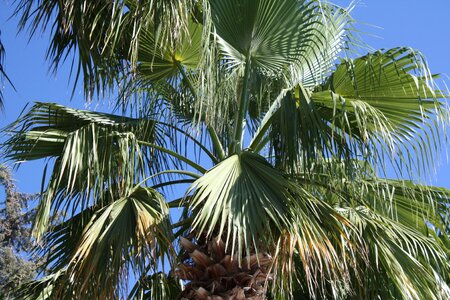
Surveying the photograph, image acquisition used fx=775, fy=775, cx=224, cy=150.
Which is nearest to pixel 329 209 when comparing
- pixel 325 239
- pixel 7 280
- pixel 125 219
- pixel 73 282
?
pixel 325 239

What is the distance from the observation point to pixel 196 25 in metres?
7.29

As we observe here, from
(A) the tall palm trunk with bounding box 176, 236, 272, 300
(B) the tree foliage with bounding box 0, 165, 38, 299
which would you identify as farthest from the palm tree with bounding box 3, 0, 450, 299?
(B) the tree foliage with bounding box 0, 165, 38, 299

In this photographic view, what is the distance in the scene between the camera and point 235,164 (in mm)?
5969

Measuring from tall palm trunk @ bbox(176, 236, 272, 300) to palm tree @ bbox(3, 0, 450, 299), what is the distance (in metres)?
0.01

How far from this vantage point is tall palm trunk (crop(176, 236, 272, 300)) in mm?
5625

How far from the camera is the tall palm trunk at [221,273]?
18.5 feet

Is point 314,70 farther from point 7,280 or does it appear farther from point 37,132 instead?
point 7,280

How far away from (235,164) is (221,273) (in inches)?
33.4

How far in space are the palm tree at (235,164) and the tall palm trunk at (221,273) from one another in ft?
0.03

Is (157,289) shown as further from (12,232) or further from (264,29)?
(12,232)

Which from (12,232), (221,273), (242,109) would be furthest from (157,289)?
(12,232)

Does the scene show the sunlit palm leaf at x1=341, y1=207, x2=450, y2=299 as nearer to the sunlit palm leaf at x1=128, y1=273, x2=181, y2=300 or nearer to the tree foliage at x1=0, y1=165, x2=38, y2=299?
the sunlit palm leaf at x1=128, y1=273, x2=181, y2=300

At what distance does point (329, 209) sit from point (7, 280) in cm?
1164

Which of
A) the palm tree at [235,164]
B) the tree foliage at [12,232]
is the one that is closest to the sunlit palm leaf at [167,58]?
the palm tree at [235,164]
